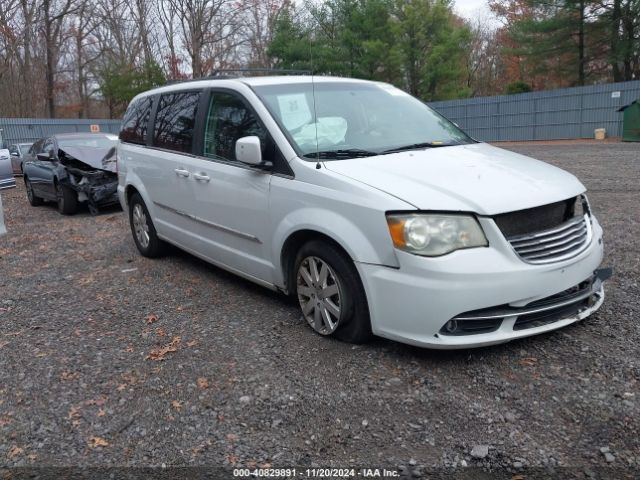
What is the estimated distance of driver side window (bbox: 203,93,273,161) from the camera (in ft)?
14.3

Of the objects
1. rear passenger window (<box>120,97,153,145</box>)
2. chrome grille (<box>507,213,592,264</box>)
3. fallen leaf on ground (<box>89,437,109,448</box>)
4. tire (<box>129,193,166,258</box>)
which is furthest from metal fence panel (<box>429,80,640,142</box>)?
fallen leaf on ground (<box>89,437,109,448</box>)

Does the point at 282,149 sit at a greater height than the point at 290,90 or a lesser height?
lesser

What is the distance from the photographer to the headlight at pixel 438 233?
126 inches

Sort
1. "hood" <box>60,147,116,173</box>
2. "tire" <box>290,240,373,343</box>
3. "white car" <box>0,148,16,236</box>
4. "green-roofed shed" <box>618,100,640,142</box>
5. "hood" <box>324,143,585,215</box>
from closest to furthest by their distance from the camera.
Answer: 1. "hood" <box>324,143,585,215</box>
2. "tire" <box>290,240,373,343</box>
3. "hood" <box>60,147,116,173</box>
4. "white car" <box>0,148,16,236</box>
5. "green-roofed shed" <box>618,100,640,142</box>

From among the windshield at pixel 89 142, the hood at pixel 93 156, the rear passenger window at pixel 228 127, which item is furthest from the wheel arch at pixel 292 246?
the windshield at pixel 89 142

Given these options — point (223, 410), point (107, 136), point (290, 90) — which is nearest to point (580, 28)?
point (107, 136)

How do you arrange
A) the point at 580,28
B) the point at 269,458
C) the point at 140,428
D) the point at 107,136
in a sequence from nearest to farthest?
1. the point at 269,458
2. the point at 140,428
3. the point at 107,136
4. the point at 580,28

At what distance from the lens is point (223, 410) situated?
3141mm

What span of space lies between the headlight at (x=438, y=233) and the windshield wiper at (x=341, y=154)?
90 centimetres

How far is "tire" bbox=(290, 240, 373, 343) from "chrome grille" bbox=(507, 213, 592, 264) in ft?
3.11

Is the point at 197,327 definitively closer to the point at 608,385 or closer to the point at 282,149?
the point at 282,149

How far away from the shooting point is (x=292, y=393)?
327cm

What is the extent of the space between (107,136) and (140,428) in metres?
10.1

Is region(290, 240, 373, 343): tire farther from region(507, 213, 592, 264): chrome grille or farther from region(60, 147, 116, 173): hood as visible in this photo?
region(60, 147, 116, 173): hood
